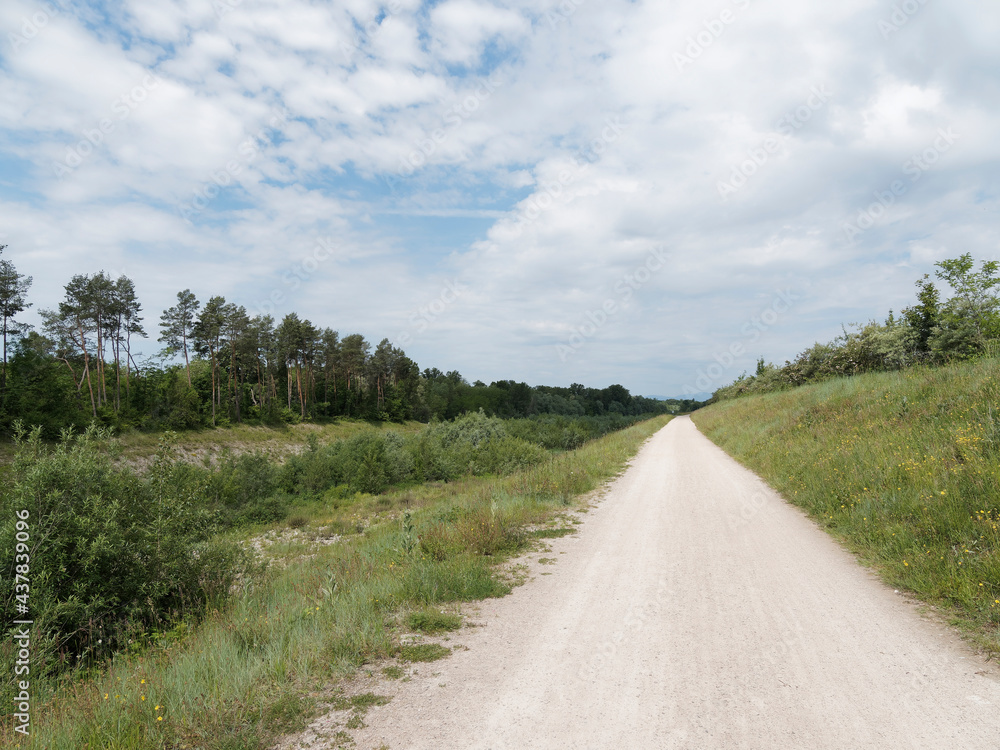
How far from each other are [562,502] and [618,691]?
786 cm

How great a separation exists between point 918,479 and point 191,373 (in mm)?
70518

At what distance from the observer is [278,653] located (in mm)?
4160

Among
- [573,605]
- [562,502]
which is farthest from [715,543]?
[562,502]

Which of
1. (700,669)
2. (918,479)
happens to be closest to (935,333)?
(918,479)

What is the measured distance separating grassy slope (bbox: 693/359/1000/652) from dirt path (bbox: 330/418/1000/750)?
1.70 ft

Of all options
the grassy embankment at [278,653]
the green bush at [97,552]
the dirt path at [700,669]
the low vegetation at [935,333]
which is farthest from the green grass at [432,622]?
the low vegetation at [935,333]

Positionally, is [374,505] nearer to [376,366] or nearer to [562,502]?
[562,502]

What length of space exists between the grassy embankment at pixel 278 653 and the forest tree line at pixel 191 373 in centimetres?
1234

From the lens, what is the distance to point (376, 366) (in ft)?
265

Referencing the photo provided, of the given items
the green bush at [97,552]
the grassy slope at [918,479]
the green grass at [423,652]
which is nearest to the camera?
the green grass at [423,652]

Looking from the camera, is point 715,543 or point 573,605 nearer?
point 573,605

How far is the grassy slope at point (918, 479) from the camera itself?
5.17m

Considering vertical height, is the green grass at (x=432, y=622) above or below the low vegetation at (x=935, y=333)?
below

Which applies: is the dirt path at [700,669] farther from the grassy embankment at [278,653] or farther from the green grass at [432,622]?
the grassy embankment at [278,653]
